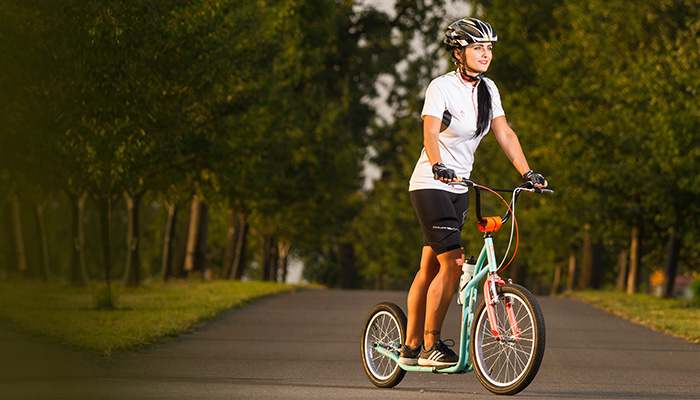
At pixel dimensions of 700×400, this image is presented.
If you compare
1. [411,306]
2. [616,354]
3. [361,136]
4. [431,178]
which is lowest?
[616,354]

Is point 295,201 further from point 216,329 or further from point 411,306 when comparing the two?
point 411,306

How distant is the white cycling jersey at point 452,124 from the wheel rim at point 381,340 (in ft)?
3.75

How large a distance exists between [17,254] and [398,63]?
60.9ft

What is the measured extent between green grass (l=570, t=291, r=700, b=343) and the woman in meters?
6.17

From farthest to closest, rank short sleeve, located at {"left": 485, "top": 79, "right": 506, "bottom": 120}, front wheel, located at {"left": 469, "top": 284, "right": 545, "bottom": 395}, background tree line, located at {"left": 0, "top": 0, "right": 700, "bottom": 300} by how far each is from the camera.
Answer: background tree line, located at {"left": 0, "top": 0, "right": 700, "bottom": 300}, short sleeve, located at {"left": 485, "top": 79, "right": 506, "bottom": 120}, front wheel, located at {"left": 469, "top": 284, "right": 545, "bottom": 395}

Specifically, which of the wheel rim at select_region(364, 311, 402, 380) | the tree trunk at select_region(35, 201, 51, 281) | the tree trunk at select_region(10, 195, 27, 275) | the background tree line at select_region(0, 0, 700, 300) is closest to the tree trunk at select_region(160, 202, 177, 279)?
the background tree line at select_region(0, 0, 700, 300)

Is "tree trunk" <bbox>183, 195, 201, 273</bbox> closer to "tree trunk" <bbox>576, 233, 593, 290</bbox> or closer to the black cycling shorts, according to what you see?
"tree trunk" <bbox>576, 233, 593, 290</bbox>

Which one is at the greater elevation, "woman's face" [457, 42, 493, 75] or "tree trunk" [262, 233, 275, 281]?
"woman's face" [457, 42, 493, 75]

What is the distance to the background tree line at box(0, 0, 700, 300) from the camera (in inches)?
602

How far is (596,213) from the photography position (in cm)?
2584

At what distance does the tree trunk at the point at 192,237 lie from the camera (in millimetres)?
31328

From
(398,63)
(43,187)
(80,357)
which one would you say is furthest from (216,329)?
(398,63)

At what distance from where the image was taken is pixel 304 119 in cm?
3378

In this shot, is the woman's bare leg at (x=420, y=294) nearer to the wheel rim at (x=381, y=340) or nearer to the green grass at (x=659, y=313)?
the wheel rim at (x=381, y=340)
